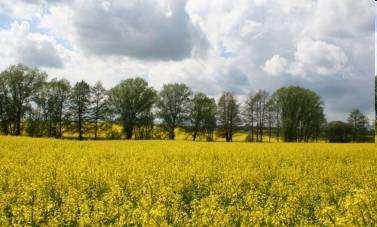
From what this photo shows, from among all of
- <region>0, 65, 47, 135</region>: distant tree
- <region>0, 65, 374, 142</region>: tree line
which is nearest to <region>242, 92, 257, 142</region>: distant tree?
<region>0, 65, 374, 142</region>: tree line

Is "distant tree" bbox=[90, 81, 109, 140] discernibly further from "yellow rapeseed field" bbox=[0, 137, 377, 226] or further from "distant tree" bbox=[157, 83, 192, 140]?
"yellow rapeseed field" bbox=[0, 137, 377, 226]

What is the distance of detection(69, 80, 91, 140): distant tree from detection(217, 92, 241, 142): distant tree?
24.4m

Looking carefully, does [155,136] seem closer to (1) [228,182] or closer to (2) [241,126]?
(2) [241,126]

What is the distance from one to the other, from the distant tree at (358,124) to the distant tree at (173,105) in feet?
120

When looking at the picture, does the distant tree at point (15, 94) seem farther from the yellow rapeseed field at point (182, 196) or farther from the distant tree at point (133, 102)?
the yellow rapeseed field at point (182, 196)

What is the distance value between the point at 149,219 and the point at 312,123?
Result: 8517 cm

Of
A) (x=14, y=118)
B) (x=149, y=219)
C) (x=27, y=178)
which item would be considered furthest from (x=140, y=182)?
(x=14, y=118)

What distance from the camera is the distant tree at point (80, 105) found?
Answer: 76.0 metres

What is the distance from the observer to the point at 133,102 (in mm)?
80562

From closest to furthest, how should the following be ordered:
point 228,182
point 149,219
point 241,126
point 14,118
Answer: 1. point 149,219
2. point 228,182
3. point 14,118
4. point 241,126

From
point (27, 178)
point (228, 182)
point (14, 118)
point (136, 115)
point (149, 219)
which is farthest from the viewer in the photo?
point (136, 115)

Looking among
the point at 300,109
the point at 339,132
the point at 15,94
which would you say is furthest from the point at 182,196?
the point at 339,132

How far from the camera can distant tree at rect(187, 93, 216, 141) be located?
3334 inches

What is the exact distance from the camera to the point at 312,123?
88.6 metres
